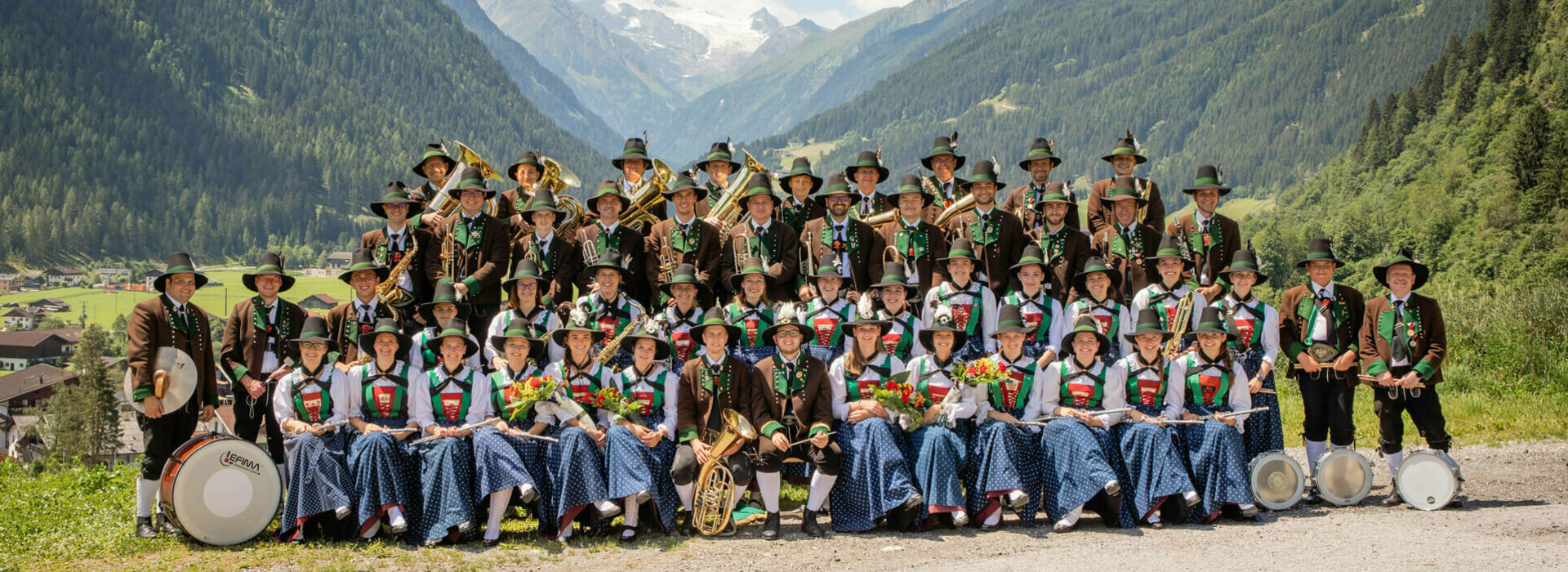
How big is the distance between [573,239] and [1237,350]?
6.37 m

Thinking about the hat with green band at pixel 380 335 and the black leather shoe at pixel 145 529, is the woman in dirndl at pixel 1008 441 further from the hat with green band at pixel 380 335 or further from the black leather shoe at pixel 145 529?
the black leather shoe at pixel 145 529

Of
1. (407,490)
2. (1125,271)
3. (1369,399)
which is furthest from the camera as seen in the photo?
(1369,399)

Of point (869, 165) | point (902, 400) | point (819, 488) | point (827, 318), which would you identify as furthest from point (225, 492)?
point (869, 165)

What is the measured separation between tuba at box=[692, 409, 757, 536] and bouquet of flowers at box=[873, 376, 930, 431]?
104 cm

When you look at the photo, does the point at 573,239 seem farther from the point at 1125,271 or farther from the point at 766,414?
the point at 1125,271

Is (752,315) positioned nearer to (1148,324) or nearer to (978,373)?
(978,373)

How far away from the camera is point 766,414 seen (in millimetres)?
9117

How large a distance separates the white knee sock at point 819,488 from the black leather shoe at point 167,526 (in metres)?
4.71

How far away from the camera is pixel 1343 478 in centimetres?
945

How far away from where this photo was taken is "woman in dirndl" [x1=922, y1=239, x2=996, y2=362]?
404 inches

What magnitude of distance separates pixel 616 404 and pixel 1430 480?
6446 mm

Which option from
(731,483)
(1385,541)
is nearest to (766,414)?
(731,483)

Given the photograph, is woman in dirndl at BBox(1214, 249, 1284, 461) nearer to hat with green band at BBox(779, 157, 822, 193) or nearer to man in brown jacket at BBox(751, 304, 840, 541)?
man in brown jacket at BBox(751, 304, 840, 541)

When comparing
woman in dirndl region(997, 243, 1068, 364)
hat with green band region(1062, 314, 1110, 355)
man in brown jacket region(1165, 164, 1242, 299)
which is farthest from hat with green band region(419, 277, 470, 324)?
man in brown jacket region(1165, 164, 1242, 299)
